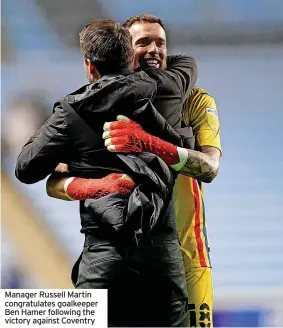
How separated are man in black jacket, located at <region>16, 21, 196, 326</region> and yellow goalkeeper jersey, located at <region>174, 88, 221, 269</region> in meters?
0.11

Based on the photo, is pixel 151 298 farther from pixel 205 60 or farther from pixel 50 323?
pixel 205 60

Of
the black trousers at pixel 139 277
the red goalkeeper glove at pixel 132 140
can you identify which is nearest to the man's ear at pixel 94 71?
the red goalkeeper glove at pixel 132 140

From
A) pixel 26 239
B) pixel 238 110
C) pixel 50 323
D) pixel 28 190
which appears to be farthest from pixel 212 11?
pixel 50 323

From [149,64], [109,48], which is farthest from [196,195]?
[109,48]

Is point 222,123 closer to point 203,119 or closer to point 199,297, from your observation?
point 203,119

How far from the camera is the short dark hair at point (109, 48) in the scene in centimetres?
180

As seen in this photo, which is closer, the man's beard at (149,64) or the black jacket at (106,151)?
the black jacket at (106,151)

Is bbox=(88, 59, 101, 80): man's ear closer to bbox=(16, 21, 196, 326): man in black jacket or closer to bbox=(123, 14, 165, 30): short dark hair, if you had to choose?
bbox=(16, 21, 196, 326): man in black jacket

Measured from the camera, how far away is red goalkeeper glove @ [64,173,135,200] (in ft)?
5.91

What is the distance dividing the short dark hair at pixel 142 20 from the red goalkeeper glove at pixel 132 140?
0.40 meters

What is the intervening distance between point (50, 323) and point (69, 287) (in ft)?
0.43

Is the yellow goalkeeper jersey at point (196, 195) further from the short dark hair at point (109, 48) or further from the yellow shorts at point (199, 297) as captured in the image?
the short dark hair at point (109, 48)

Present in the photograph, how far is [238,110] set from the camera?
2100mm

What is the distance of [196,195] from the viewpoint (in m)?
2.03
